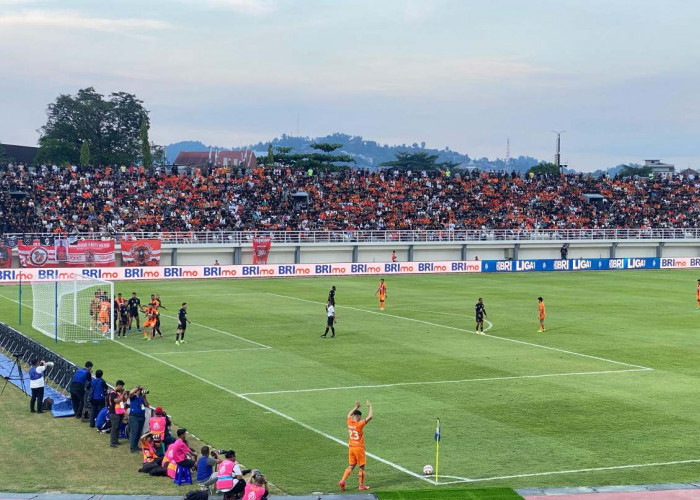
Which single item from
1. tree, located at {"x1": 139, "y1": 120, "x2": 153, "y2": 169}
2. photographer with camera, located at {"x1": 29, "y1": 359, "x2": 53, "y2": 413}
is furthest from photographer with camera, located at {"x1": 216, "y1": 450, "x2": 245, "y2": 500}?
tree, located at {"x1": 139, "y1": 120, "x2": 153, "y2": 169}

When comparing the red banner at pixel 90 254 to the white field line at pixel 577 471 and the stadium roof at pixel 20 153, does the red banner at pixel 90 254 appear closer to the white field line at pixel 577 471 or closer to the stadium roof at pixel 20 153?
the white field line at pixel 577 471

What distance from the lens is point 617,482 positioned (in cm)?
1922

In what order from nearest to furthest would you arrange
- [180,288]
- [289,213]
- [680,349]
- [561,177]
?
[680,349] < [180,288] < [289,213] < [561,177]

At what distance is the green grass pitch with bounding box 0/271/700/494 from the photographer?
20.8 meters

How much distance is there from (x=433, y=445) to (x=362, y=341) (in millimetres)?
17175

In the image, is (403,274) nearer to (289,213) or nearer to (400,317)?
(289,213)

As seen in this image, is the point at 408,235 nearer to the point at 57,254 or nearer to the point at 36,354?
the point at 57,254

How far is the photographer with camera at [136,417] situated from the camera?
→ 21891mm

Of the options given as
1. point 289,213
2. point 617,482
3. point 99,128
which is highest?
point 99,128

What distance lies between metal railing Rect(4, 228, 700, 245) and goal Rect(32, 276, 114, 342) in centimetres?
2661

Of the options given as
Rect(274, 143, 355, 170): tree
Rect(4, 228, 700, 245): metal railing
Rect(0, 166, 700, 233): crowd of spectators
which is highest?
Rect(274, 143, 355, 170): tree

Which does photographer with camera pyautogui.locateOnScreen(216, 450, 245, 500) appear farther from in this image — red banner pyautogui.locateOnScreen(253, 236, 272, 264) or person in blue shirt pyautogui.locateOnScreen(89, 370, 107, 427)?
red banner pyautogui.locateOnScreen(253, 236, 272, 264)

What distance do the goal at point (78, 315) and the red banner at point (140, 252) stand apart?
23.1 metres

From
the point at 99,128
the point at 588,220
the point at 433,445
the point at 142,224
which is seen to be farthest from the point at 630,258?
the point at 99,128
